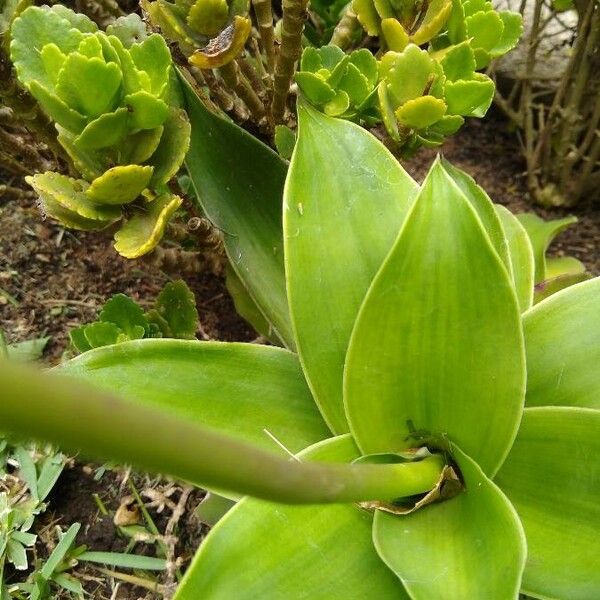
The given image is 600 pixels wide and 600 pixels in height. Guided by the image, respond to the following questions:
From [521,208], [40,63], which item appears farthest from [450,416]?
[521,208]

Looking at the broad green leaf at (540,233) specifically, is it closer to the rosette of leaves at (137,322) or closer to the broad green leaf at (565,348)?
the broad green leaf at (565,348)

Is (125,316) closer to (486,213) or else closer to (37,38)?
(37,38)

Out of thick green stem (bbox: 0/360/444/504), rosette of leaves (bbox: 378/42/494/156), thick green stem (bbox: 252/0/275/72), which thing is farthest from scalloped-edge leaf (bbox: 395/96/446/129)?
thick green stem (bbox: 0/360/444/504)

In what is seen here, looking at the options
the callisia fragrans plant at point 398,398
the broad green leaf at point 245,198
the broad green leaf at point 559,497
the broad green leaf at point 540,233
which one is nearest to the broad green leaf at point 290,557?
the callisia fragrans plant at point 398,398

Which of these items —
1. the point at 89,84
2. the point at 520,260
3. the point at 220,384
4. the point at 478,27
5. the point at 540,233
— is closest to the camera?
the point at 89,84

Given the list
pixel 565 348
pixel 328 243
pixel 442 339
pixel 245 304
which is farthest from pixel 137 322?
pixel 565 348

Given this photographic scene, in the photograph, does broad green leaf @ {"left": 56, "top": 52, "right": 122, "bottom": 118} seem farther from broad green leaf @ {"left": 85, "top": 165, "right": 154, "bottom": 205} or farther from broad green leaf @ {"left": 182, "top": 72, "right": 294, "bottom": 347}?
broad green leaf @ {"left": 182, "top": 72, "right": 294, "bottom": 347}

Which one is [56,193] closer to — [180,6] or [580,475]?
[180,6]
